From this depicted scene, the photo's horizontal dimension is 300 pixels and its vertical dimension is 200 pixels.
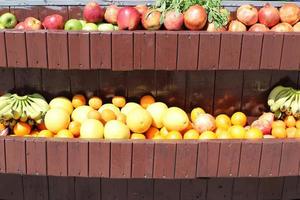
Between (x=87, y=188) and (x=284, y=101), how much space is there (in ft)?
4.83

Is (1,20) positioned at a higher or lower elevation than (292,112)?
higher

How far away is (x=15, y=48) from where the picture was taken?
265 cm

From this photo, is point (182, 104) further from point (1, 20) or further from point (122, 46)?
point (1, 20)

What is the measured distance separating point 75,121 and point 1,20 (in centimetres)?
79

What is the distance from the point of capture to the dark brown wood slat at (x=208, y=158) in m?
2.69

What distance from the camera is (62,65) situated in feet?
8.77

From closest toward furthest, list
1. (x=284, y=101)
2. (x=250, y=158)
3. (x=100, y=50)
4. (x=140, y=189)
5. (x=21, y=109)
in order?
(x=100, y=50), (x=250, y=158), (x=21, y=109), (x=284, y=101), (x=140, y=189)

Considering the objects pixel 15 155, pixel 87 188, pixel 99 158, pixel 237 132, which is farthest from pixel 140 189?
pixel 15 155

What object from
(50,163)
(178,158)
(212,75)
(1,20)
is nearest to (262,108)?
(212,75)

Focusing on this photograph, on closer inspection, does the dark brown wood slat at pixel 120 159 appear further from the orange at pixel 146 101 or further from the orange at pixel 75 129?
the orange at pixel 146 101

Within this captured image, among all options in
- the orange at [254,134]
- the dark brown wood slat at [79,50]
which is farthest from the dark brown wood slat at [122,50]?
the orange at [254,134]

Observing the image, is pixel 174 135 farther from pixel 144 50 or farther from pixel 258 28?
pixel 258 28

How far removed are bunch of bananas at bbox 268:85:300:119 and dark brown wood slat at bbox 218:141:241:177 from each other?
487 millimetres

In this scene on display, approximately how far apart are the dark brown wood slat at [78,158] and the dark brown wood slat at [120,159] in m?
0.16
